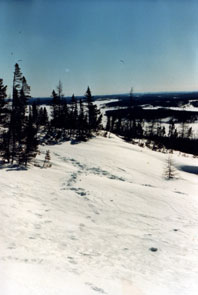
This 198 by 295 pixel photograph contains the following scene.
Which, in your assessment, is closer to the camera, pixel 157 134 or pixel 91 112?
pixel 91 112

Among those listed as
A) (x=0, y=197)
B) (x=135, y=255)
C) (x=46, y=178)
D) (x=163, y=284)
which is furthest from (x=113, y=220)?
(x=46, y=178)

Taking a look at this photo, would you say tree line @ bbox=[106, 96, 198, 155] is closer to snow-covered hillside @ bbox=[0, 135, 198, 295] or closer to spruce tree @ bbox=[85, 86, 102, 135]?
spruce tree @ bbox=[85, 86, 102, 135]

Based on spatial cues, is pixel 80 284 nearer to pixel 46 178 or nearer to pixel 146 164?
pixel 46 178

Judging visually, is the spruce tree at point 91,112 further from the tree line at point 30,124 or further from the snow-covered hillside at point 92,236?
the snow-covered hillside at point 92,236

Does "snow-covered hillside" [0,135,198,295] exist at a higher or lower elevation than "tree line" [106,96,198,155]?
lower

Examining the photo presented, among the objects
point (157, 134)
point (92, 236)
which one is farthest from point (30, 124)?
point (157, 134)

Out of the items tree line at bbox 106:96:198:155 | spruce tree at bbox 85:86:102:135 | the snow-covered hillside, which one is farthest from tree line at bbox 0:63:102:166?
tree line at bbox 106:96:198:155

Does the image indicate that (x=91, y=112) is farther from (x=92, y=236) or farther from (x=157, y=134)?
(x=157, y=134)

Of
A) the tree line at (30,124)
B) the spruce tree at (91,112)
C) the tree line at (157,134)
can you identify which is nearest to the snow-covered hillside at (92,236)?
the tree line at (30,124)
